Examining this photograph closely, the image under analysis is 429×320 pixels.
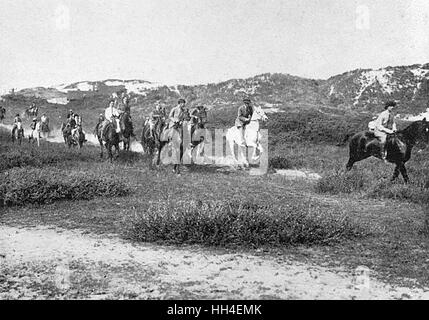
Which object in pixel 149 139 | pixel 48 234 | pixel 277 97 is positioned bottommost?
pixel 48 234

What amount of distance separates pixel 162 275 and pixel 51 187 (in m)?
A: 5.58

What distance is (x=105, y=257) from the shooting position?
5.66 metres

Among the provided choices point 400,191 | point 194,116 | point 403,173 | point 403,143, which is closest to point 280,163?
point 194,116

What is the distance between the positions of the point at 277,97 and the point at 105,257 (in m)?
36.2

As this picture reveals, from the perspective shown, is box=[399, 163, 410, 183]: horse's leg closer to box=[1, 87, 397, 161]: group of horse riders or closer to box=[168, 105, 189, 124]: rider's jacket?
box=[1, 87, 397, 161]: group of horse riders

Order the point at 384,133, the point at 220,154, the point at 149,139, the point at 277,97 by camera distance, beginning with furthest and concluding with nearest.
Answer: the point at 277,97 → the point at 220,154 → the point at 149,139 → the point at 384,133

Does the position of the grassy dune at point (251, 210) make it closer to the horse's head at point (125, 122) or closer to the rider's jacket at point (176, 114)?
the rider's jacket at point (176, 114)

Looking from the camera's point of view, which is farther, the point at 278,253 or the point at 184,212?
the point at 184,212

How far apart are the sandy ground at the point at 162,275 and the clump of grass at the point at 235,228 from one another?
0.36 m

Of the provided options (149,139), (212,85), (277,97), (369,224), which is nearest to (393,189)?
(369,224)

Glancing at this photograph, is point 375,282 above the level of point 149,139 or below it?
below

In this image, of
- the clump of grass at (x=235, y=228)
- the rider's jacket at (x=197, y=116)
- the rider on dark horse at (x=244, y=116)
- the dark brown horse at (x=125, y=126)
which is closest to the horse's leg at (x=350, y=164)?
the rider on dark horse at (x=244, y=116)

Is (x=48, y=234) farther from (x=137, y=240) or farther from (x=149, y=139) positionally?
(x=149, y=139)

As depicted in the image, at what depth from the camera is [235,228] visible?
6449mm
